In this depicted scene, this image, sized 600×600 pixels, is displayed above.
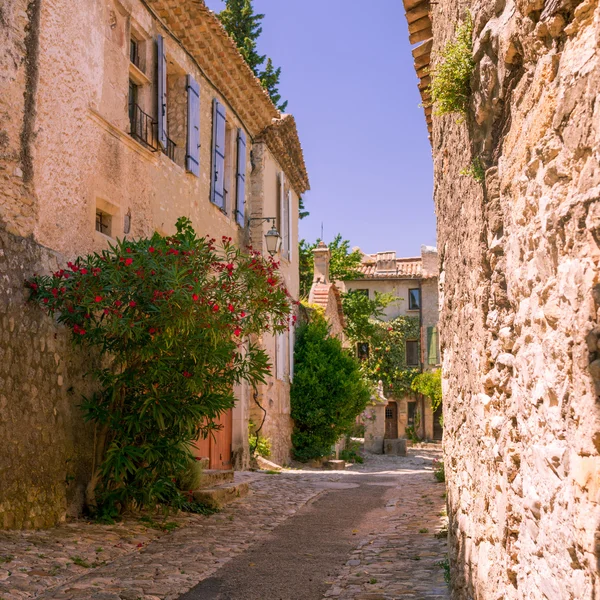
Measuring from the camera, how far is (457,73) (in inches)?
138

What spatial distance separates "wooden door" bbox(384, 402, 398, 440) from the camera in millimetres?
34500

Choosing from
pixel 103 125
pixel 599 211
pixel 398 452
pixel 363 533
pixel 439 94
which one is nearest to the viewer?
pixel 599 211

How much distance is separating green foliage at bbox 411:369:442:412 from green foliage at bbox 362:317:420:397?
654mm

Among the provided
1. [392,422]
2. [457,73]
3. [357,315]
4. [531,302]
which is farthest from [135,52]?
[392,422]

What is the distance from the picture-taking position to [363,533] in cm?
765

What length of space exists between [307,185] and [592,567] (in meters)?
17.7

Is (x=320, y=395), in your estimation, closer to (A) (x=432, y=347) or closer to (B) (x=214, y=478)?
(B) (x=214, y=478)

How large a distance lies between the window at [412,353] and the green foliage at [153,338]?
2849 cm

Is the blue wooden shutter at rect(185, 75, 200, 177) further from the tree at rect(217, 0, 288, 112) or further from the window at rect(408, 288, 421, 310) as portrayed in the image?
the window at rect(408, 288, 421, 310)

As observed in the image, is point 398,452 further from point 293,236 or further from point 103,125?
point 103,125

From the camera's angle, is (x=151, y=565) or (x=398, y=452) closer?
→ (x=151, y=565)

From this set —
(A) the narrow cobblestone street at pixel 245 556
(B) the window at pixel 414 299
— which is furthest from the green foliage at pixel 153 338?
(B) the window at pixel 414 299

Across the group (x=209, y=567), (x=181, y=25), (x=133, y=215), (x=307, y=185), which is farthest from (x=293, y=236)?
(x=209, y=567)

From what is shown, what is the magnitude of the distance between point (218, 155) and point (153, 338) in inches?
240
